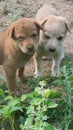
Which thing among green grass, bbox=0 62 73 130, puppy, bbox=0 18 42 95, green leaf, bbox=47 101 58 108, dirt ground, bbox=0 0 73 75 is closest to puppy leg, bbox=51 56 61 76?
puppy, bbox=0 18 42 95

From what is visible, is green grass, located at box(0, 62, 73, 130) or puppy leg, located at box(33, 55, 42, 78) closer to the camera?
green grass, located at box(0, 62, 73, 130)

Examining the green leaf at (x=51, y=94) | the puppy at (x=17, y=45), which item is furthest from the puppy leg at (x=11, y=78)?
the green leaf at (x=51, y=94)

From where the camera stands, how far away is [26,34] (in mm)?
4770

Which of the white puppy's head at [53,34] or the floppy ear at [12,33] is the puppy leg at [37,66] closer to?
the white puppy's head at [53,34]

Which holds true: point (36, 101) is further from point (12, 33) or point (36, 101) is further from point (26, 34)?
point (12, 33)

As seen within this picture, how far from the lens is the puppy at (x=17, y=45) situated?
479 cm

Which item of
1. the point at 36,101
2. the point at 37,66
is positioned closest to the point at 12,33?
the point at 36,101

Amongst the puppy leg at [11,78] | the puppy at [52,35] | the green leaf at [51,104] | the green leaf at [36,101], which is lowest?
the puppy leg at [11,78]

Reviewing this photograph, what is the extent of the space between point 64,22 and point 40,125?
2.09m

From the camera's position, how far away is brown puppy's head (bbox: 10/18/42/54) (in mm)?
4770

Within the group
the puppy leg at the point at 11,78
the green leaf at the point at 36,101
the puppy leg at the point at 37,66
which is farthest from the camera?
the puppy leg at the point at 37,66

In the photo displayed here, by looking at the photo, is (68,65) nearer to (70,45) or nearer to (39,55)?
(39,55)

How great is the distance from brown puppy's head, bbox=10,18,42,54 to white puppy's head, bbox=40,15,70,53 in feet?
1.85

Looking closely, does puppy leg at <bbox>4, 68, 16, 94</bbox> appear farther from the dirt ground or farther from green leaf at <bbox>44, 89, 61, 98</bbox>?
the dirt ground
